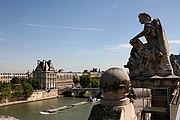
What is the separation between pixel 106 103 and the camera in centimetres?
285

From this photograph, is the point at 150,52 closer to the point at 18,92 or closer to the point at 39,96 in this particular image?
the point at 18,92

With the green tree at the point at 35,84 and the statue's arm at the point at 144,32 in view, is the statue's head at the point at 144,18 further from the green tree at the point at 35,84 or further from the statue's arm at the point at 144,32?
the green tree at the point at 35,84

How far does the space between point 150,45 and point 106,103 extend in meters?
3.06

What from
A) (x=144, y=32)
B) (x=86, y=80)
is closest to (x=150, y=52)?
(x=144, y=32)

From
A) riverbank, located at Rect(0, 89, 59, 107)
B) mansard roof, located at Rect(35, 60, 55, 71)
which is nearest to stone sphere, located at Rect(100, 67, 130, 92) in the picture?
riverbank, located at Rect(0, 89, 59, 107)

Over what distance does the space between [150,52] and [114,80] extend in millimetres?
2794

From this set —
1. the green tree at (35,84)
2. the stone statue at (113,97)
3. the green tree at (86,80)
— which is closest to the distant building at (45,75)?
the green tree at (35,84)

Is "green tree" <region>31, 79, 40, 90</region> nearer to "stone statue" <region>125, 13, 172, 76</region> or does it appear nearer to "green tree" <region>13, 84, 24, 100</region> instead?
"green tree" <region>13, 84, 24, 100</region>

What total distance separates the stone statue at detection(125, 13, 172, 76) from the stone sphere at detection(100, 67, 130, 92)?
2670 millimetres

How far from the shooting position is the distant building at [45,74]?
7206 centimetres

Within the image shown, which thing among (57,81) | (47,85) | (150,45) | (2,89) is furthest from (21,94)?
(150,45)

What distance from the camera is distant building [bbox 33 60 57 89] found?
72062 millimetres

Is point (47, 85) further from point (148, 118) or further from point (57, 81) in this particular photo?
point (148, 118)

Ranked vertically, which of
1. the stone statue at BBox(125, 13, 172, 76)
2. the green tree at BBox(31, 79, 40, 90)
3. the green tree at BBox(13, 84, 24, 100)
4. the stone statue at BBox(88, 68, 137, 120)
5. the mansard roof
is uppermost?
the mansard roof
